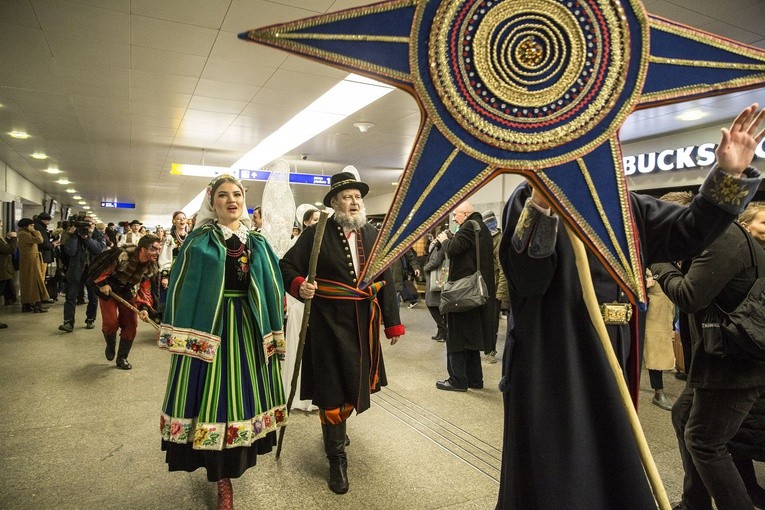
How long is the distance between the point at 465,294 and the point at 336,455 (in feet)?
6.18

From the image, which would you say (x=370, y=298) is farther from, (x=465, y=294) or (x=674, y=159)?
(x=674, y=159)

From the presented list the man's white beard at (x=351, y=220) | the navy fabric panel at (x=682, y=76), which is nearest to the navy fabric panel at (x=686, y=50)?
the navy fabric panel at (x=682, y=76)

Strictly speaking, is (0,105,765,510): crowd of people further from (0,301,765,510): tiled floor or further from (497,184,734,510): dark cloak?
(0,301,765,510): tiled floor

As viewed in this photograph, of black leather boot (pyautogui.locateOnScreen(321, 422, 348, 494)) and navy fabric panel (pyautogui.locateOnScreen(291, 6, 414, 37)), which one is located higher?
navy fabric panel (pyautogui.locateOnScreen(291, 6, 414, 37))

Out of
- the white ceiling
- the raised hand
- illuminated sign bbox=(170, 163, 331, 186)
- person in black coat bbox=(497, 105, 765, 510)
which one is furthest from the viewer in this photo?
illuminated sign bbox=(170, 163, 331, 186)

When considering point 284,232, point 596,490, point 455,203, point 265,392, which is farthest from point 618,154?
point 284,232

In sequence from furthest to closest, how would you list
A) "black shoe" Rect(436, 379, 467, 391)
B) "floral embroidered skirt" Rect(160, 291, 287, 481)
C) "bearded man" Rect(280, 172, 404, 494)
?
"black shoe" Rect(436, 379, 467, 391)
"bearded man" Rect(280, 172, 404, 494)
"floral embroidered skirt" Rect(160, 291, 287, 481)

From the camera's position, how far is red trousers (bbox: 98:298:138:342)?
455cm

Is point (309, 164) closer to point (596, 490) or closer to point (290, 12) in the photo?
point (290, 12)

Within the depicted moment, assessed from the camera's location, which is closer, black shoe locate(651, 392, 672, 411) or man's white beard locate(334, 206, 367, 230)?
man's white beard locate(334, 206, 367, 230)

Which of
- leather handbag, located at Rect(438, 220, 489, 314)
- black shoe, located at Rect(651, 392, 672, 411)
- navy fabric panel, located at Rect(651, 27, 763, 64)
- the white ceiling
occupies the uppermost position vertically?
the white ceiling

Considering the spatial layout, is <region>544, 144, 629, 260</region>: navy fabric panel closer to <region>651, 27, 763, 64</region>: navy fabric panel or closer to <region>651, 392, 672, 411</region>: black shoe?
<region>651, 27, 763, 64</region>: navy fabric panel

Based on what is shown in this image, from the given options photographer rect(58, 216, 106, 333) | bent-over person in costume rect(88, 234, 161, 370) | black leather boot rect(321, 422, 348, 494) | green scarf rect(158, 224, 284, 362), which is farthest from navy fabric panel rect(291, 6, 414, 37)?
photographer rect(58, 216, 106, 333)

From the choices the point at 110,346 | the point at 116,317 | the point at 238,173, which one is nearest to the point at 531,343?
the point at 116,317
